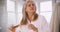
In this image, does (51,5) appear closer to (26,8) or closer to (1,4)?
(26,8)

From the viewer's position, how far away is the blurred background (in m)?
1.20

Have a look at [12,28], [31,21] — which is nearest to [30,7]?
[31,21]

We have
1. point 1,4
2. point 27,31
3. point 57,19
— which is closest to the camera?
point 57,19

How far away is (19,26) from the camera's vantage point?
1319 millimetres

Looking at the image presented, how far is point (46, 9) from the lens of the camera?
1.20 metres

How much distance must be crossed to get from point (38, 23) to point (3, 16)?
0.44m

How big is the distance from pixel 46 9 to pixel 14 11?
374 mm

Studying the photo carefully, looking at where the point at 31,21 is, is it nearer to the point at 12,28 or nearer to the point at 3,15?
the point at 12,28

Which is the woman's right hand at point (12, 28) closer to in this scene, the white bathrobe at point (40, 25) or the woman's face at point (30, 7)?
the white bathrobe at point (40, 25)

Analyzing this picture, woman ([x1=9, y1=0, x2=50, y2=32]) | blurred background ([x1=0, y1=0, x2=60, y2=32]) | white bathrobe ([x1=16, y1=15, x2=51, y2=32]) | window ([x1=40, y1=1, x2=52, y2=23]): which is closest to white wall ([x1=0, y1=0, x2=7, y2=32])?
blurred background ([x1=0, y1=0, x2=60, y2=32])

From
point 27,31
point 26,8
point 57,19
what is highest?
point 26,8

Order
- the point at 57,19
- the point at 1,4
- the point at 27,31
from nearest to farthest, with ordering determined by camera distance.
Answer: the point at 57,19 < the point at 27,31 < the point at 1,4

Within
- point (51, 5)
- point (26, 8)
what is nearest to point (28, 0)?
point (26, 8)

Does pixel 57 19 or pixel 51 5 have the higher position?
pixel 51 5
